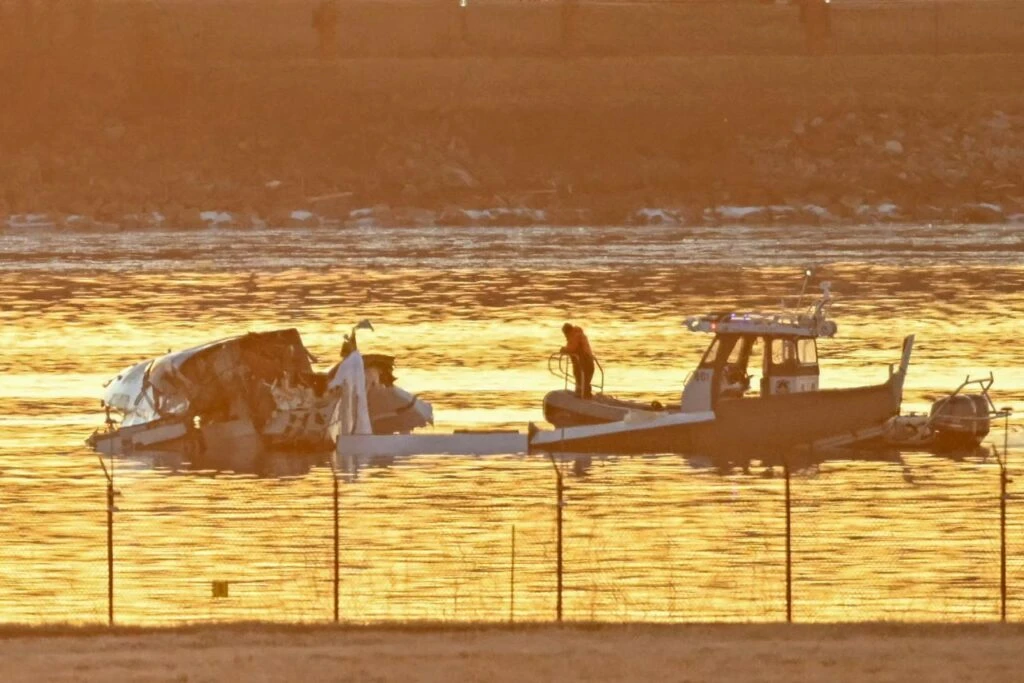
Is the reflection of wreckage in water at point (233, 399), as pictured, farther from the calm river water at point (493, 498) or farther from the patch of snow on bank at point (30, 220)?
the patch of snow on bank at point (30, 220)

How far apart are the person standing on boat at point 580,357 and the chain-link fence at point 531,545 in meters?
2.95

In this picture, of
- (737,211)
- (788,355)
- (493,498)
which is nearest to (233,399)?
(788,355)

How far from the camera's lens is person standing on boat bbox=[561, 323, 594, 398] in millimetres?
42562

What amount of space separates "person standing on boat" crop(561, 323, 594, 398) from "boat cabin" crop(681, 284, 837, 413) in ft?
6.25

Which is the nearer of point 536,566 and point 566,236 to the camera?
point 536,566

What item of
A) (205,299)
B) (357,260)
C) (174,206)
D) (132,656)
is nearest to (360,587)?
(132,656)

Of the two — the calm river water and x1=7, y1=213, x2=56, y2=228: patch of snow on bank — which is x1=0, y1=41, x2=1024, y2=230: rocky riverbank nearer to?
x1=7, y1=213, x2=56, y2=228: patch of snow on bank

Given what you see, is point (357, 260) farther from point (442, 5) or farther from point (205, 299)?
point (442, 5)

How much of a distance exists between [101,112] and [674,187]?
120ft

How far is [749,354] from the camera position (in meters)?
41.3

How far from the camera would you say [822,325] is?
41625 millimetres

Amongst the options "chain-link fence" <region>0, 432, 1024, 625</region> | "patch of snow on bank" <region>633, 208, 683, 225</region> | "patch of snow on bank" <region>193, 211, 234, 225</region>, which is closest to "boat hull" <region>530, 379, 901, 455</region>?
"chain-link fence" <region>0, 432, 1024, 625</region>

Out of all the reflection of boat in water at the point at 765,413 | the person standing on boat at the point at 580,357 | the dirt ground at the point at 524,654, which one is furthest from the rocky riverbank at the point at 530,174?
the dirt ground at the point at 524,654

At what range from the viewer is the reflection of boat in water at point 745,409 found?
40406 millimetres
